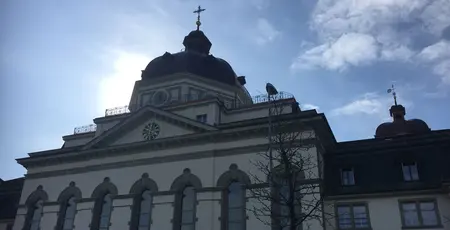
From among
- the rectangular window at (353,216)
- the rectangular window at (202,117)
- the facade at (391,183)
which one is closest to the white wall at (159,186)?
the rectangular window at (202,117)

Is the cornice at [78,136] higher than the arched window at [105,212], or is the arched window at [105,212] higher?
the cornice at [78,136]

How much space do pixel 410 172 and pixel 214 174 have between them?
13387mm

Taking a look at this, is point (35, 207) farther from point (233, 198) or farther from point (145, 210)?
point (233, 198)

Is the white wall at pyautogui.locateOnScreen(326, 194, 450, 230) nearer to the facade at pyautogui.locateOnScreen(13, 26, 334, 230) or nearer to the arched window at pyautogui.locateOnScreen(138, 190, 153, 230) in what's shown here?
the facade at pyautogui.locateOnScreen(13, 26, 334, 230)

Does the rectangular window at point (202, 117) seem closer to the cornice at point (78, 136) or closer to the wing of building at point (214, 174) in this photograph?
the wing of building at point (214, 174)

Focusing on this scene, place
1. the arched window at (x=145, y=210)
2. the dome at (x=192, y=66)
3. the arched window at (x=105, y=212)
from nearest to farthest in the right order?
1. the arched window at (x=145, y=210)
2. the arched window at (x=105, y=212)
3. the dome at (x=192, y=66)

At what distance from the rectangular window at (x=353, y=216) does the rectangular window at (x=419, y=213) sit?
2.31 metres

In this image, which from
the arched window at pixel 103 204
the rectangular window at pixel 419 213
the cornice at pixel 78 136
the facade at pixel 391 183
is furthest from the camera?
the cornice at pixel 78 136

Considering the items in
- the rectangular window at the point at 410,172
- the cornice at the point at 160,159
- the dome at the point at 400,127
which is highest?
the dome at the point at 400,127

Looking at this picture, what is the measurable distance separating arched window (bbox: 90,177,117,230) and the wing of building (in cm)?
8

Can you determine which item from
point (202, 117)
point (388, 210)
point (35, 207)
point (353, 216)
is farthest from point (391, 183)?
point (35, 207)

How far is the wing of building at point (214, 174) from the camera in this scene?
1159 inches

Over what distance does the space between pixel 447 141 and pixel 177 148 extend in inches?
755

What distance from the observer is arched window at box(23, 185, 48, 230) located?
36656 millimetres
